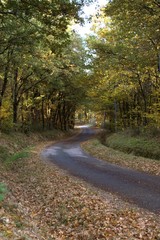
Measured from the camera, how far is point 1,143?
22734 millimetres

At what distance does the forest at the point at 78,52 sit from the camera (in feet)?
39.5

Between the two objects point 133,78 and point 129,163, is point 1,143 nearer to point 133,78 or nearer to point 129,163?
point 129,163

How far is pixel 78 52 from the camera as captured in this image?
34844mm

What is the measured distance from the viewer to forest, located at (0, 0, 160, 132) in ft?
39.5

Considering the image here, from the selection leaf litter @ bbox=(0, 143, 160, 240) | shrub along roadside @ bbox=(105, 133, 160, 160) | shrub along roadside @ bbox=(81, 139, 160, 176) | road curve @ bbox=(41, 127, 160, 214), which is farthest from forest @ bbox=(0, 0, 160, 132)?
leaf litter @ bbox=(0, 143, 160, 240)

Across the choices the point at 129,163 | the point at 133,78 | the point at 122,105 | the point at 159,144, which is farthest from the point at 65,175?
the point at 122,105

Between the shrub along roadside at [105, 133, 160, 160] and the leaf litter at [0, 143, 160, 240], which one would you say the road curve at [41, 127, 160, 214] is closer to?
the leaf litter at [0, 143, 160, 240]

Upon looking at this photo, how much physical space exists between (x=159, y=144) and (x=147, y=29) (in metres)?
9.03

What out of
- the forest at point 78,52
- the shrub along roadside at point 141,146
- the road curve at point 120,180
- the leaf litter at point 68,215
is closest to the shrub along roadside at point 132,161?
the road curve at point 120,180

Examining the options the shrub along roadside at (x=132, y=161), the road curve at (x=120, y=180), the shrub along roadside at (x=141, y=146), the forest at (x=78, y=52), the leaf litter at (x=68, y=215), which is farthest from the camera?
the shrub along roadside at (x=141, y=146)

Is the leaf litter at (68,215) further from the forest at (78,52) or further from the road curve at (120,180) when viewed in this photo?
the forest at (78,52)

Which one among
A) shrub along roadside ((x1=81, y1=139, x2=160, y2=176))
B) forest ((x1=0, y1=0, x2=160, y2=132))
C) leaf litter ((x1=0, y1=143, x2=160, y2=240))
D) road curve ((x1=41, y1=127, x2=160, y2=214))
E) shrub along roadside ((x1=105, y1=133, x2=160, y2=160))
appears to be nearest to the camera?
leaf litter ((x1=0, y1=143, x2=160, y2=240))

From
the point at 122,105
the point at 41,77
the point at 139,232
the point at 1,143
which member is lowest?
the point at 139,232

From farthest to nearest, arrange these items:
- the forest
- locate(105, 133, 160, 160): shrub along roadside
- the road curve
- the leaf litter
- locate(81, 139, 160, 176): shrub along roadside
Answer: locate(105, 133, 160, 160): shrub along roadside, locate(81, 139, 160, 176): shrub along roadside, the forest, the road curve, the leaf litter
